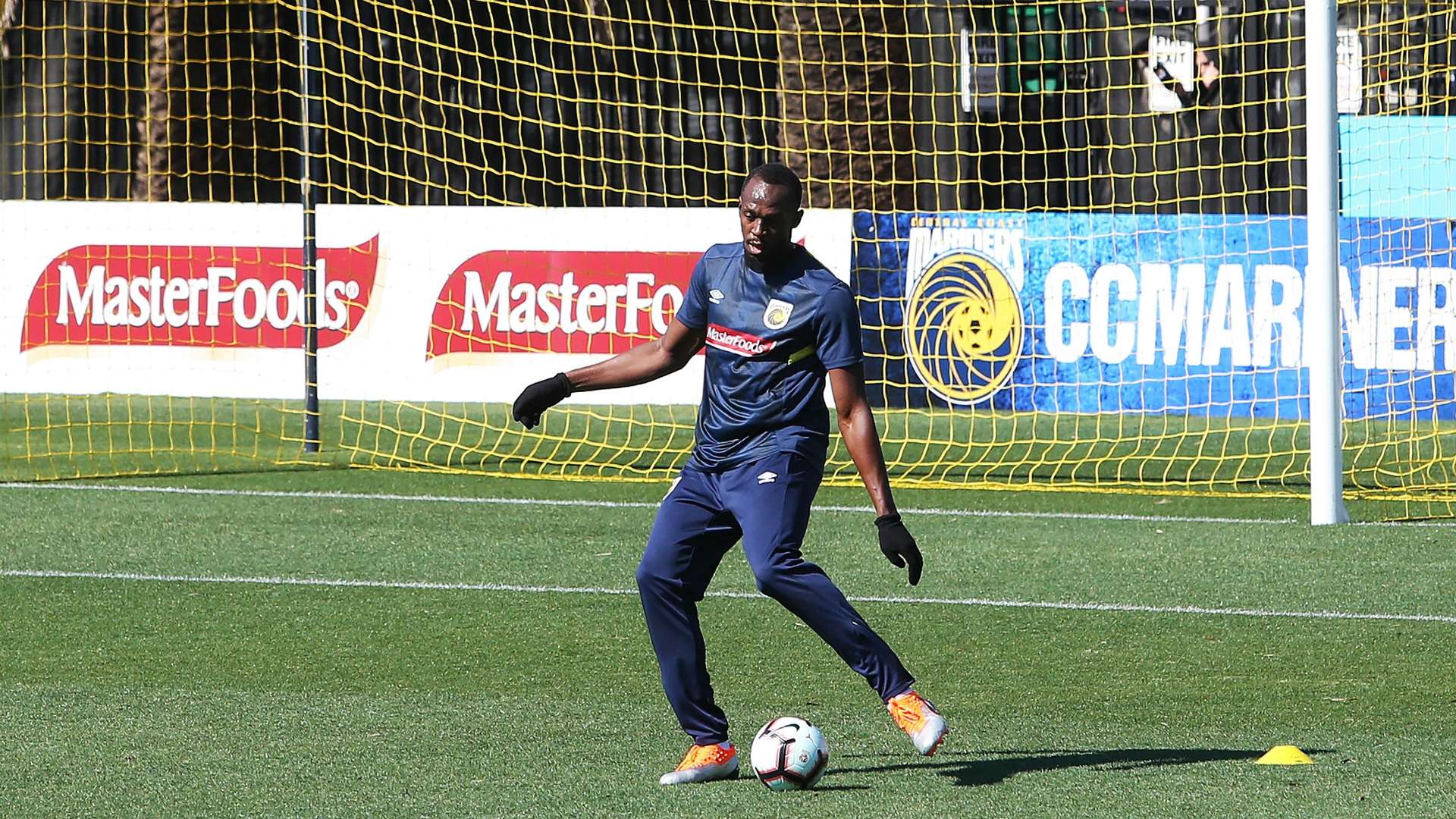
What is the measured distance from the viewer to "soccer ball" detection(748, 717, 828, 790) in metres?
5.64

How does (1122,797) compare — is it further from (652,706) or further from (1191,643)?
(1191,643)

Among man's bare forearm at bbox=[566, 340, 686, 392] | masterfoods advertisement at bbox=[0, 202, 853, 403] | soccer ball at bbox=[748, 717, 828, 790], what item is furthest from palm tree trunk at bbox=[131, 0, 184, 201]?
soccer ball at bbox=[748, 717, 828, 790]

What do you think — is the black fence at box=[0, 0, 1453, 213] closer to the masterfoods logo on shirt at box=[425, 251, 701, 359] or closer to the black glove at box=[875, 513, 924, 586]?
the masterfoods logo on shirt at box=[425, 251, 701, 359]

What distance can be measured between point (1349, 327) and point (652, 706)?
9436 millimetres

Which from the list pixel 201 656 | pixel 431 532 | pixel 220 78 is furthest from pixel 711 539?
pixel 220 78

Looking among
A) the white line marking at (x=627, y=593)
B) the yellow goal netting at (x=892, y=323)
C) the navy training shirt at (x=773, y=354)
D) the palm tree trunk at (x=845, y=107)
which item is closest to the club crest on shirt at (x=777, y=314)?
the navy training shirt at (x=773, y=354)

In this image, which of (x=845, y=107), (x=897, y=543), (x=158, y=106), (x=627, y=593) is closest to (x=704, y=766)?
(x=897, y=543)

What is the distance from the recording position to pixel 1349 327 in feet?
49.1

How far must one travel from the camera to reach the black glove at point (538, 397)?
593cm

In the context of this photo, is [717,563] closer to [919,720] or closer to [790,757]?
[790,757]

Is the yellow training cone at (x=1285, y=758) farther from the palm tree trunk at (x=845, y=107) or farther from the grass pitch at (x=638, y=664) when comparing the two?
the palm tree trunk at (x=845, y=107)

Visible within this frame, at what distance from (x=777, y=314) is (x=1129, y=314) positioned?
1046cm

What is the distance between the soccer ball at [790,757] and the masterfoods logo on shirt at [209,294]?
1144 centimetres

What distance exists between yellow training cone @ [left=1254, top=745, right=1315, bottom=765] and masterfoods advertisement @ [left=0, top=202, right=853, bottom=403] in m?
10.4
